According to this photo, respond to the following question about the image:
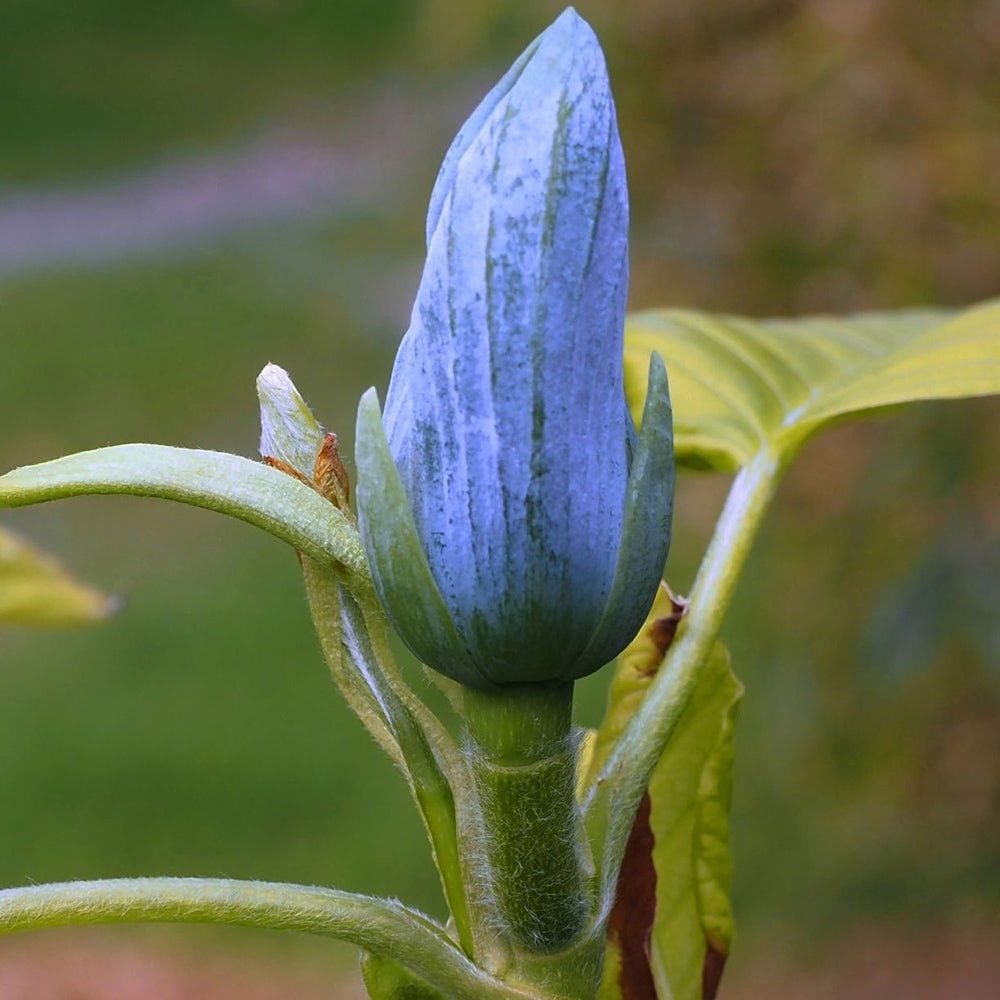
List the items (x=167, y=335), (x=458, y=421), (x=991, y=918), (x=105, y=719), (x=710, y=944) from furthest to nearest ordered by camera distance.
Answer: (x=167, y=335), (x=105, y=719), (x=991, y=918), (x=710, y=944), (x=458, y=421)

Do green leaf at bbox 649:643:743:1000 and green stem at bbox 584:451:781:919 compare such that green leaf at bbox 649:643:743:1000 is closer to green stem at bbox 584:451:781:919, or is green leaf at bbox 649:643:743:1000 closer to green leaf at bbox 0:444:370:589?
green stem at bbox 584:451:781:919

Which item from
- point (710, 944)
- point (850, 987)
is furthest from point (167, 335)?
point (710, 944)

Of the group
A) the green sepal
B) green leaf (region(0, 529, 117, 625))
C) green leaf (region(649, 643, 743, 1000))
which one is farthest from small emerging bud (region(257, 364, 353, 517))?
green leaf (region(0, 529, 117, 625))

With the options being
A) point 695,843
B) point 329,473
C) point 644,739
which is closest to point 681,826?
point 695,843

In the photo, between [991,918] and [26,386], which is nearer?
[991,918]

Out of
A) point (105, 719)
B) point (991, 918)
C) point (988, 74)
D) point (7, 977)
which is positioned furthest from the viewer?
point (105, 719)

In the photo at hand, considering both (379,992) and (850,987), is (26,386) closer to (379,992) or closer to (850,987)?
(850,987)
